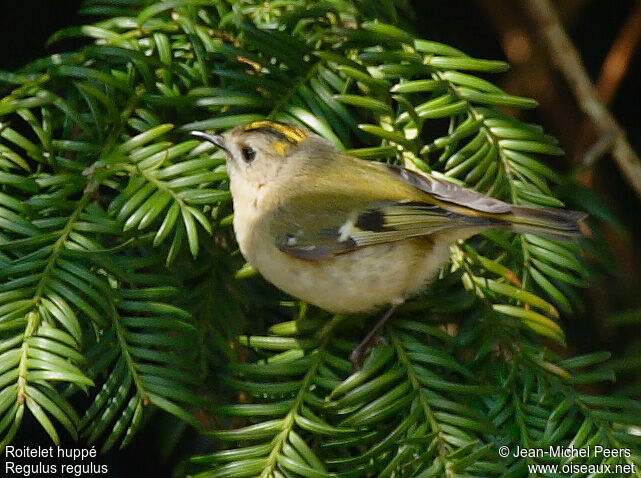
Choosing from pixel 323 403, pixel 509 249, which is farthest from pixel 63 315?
pixel 509 249

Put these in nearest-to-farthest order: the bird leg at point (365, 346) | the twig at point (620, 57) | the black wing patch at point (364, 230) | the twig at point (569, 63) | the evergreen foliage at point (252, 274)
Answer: the evergreen foliage at point (252, 274)
the bird leg at point (365, 346)
the black wing patch at point (364, 230)
the twig at point (569, 63)
the twig at point (620, 57)

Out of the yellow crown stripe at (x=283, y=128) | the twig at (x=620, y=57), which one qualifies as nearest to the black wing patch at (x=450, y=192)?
the yellow crown stripe at (x=283, y=128)

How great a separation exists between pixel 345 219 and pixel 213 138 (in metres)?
0.27

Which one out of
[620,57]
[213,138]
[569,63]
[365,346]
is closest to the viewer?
[365,346]

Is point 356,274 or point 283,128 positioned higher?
point 283,128

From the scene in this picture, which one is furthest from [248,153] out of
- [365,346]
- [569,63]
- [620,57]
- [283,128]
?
[620,57]

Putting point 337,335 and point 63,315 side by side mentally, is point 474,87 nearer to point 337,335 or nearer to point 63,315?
point 337,335

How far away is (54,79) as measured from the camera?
1.30 metres

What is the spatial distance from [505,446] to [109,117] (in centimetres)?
68

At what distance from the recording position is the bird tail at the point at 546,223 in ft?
4.11

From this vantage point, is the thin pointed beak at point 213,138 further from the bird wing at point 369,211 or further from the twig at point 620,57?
the twig at point 620,57

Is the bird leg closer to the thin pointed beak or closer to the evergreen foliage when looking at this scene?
the evergreen foliage

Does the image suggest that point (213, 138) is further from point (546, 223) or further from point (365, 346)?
point (546, 223)

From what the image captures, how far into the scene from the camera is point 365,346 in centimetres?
123
